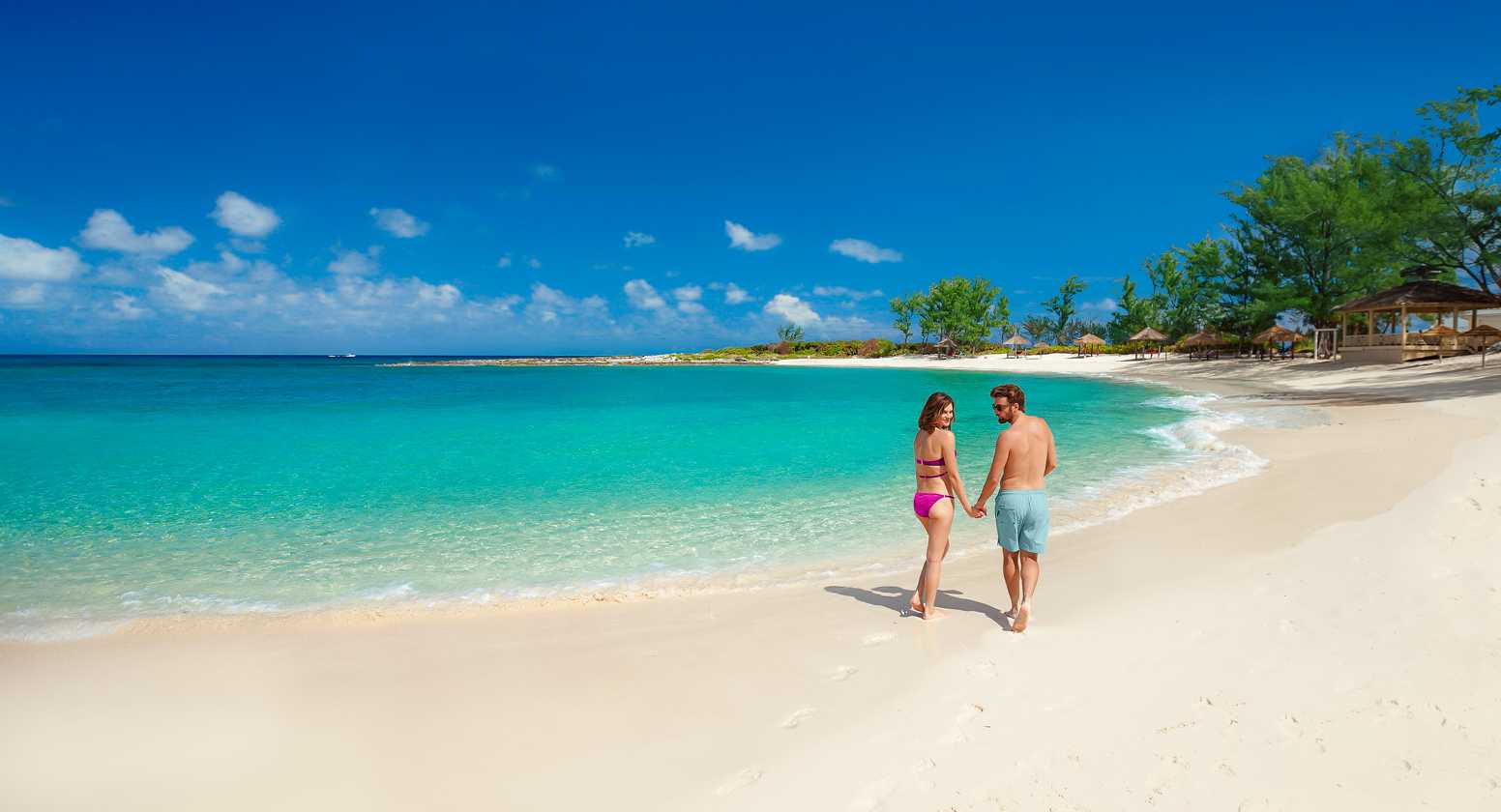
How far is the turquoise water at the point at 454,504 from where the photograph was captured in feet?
22.1

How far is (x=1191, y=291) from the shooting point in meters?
59.3

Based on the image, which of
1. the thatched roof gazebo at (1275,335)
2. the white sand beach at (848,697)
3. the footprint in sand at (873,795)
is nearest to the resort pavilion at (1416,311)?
the thatched roof gazebo at (1275,335)

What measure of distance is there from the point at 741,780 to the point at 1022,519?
2.72 meters

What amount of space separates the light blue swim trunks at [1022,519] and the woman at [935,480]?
0.73 ft

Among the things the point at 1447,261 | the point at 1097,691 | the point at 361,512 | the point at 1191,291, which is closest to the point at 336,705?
the point at 1097,691

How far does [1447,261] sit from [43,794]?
137ft

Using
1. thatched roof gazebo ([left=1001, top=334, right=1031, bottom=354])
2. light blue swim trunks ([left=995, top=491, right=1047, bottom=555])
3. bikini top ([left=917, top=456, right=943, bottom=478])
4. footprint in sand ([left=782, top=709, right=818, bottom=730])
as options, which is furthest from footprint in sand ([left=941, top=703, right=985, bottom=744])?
thatched roof gazebo ([left=1001, top=334, right=1031, bottom=354])

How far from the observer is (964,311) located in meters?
81.6

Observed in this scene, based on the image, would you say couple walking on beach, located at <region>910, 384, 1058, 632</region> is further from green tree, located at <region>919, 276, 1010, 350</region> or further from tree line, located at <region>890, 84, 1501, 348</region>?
green tree, located at <region>919, 276, 1010, 350</region>

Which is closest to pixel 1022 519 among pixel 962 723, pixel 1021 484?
pixel 1021 484

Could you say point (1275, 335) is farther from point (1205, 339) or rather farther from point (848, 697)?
point (848, 697)

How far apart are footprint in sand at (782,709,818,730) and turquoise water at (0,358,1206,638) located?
2.82m

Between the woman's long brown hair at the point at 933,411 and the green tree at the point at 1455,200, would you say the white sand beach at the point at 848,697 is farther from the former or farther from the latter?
the green tree at the point at 1455,200

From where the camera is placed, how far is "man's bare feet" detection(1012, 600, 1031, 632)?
4.72m
